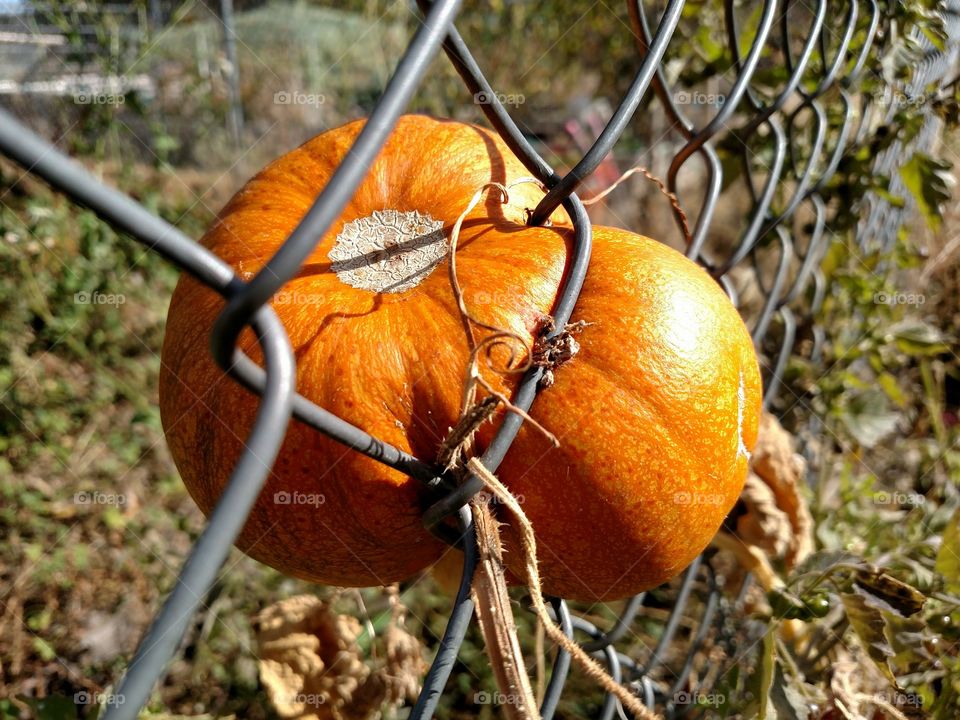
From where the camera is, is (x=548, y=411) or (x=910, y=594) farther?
(x=910, y=594)

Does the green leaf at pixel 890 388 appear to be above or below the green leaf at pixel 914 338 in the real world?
below

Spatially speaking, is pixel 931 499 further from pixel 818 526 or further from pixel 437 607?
pixel 437 607

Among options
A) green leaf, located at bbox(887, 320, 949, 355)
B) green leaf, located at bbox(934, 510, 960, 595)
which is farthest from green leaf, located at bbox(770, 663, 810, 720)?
green leaf, located at bbox(887, 320, 949, 355)

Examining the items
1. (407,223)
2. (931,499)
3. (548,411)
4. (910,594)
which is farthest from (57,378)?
(931,499)

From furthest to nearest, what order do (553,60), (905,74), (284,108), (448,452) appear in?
(553,60) < (284,108) < (905,74) < (448,452)

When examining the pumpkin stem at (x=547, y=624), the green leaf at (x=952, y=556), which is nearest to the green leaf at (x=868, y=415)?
the green leaf at (x=952, y=556)

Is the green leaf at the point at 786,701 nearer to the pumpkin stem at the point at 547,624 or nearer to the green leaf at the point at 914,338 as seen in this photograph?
the pumpkin stem at the point at 547,624
